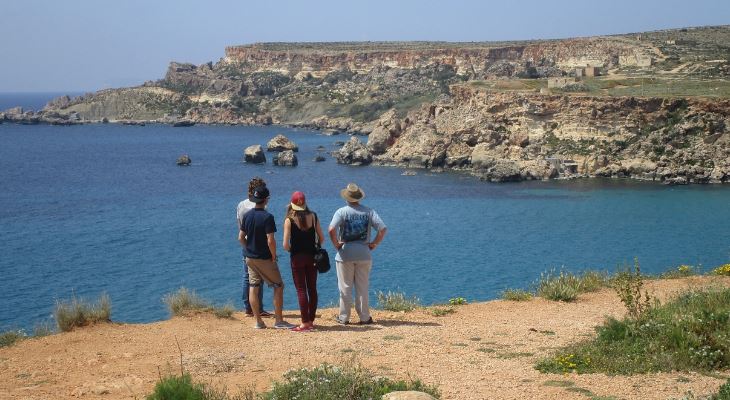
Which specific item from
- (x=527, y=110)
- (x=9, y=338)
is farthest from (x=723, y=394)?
(x=527, y=110)

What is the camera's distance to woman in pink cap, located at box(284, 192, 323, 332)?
941 cm

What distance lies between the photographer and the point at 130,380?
7.44 meters

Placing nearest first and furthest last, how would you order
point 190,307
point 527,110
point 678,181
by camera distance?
point 190,307, point 678,181, point 527,110

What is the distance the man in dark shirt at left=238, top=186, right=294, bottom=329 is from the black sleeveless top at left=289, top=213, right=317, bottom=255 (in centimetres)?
23

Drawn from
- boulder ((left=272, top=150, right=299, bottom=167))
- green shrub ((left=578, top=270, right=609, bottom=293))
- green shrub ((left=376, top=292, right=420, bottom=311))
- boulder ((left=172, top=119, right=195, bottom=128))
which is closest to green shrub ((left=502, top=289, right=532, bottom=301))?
green shrub ((left=578, top=270, right=609, bottom=293))

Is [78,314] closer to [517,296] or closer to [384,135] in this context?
[517,296]

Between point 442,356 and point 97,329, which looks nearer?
point 442,356

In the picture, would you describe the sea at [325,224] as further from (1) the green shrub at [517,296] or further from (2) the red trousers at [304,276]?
(2) the red trousers at [304,276]

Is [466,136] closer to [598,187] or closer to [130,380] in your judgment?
[598,187]

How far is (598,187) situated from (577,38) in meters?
67.0

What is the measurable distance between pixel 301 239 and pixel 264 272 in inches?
25.4

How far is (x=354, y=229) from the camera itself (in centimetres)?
966

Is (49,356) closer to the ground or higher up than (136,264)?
higher up

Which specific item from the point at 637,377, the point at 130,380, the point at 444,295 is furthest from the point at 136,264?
the point at 637,377
